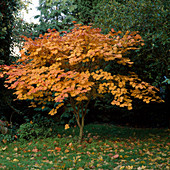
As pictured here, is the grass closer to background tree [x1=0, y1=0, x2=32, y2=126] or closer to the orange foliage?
the orange foliage

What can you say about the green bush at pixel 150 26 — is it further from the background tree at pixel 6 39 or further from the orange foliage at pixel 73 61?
the background tree at pixel 6 39

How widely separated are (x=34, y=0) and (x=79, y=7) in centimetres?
211

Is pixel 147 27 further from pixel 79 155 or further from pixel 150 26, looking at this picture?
pixel 79 155

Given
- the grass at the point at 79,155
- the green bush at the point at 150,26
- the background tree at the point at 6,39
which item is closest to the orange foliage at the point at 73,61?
the green bush at the point at 150,26

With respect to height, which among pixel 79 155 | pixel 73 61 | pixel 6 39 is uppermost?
pixel 6 39

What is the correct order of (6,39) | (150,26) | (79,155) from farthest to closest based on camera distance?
(6,39) < (150,26) < (79,155)

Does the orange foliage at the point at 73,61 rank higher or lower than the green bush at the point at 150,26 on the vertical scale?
lower

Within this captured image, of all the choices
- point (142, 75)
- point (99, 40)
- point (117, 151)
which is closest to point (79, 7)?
point (142, 75)

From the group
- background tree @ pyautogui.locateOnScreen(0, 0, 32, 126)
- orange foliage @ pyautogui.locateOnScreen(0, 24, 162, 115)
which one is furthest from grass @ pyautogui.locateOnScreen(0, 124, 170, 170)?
background tree @ pyautogui.locateOnScreen(0, 0, 32, 126)

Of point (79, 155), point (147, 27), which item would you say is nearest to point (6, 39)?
point (147, 27)

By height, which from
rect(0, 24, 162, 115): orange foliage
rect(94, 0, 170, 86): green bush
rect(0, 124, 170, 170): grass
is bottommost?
rect(0, 124, 170, 170): grass

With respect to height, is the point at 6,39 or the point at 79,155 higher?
the point at 6,39

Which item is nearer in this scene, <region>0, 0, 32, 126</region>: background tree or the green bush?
the green bush

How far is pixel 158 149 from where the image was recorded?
4.17 meters
